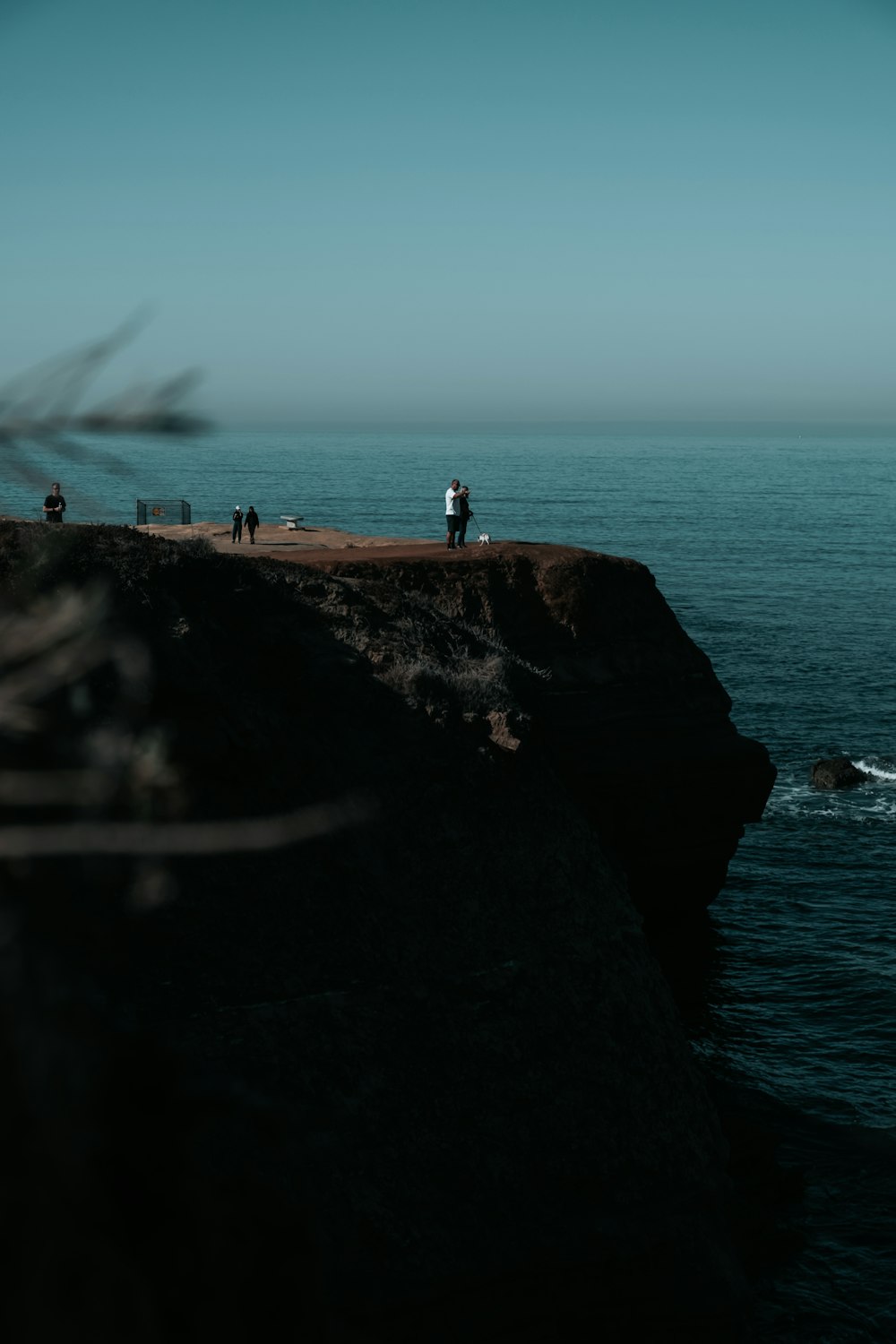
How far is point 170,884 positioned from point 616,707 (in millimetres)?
12626

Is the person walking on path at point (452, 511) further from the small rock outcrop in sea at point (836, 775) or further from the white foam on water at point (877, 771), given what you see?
the white foam on water at point (877, 771)

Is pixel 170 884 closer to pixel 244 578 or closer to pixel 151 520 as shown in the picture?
pixel 244 578

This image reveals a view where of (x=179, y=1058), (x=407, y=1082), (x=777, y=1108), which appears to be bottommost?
(x=777, y=1108)

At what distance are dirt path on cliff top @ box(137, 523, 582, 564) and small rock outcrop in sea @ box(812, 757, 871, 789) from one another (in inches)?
441

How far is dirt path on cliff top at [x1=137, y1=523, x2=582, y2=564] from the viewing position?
2673cm

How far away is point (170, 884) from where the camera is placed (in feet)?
47.2

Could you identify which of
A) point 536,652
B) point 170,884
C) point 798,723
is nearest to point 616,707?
point 536,652

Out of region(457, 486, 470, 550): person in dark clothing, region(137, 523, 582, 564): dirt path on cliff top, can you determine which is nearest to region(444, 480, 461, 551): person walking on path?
region(457, 486, 470, 550): person in dark clothing

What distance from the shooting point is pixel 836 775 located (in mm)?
36594

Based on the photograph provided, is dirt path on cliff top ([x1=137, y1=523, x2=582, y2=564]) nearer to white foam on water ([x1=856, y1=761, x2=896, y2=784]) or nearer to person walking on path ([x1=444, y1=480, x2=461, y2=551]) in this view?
person walking on path ([x1=444, y1=480, x2=461, y2=551])

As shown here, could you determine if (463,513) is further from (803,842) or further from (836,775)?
(836,775)

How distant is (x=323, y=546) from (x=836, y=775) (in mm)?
16917

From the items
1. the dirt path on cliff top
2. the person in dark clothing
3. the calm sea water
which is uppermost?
the person in dark clothing

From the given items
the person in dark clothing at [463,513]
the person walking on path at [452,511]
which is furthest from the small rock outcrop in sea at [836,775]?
the person walking on path at [452,511]
